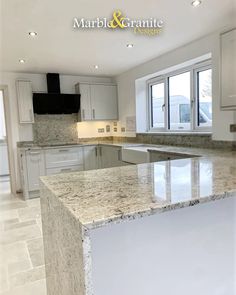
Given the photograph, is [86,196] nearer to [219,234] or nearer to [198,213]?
[198,213]

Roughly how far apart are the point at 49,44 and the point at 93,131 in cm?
238

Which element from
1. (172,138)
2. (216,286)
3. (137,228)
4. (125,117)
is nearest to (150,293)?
(137,228)

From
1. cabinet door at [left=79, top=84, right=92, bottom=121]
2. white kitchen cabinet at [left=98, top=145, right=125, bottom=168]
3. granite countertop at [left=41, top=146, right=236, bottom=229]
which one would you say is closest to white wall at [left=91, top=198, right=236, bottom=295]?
granite countertop at [left=41, top=146, right=236, bottom=229]

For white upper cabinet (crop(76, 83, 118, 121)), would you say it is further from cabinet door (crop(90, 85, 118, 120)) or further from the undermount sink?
the undermount sink

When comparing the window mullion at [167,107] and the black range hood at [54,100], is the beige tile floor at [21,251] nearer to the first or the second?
the black range hood at [54,100]

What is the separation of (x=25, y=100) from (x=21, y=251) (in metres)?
2.69

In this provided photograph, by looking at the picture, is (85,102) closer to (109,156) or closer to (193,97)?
(109,156)

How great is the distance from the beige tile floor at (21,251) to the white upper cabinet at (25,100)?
1522 millimetres

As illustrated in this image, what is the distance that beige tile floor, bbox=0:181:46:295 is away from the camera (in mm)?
1824

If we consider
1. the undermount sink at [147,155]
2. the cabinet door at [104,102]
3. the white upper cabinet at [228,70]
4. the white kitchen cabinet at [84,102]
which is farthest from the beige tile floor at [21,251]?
the white upper cabinet at [228,70]

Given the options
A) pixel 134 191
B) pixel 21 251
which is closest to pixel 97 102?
pixel 21 251

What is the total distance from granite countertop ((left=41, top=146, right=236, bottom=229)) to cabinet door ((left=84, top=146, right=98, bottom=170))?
313 centimetres

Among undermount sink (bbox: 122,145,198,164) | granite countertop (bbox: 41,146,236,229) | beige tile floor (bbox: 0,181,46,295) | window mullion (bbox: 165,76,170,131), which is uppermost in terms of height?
window mullion (bbox: 165,76,170,131)

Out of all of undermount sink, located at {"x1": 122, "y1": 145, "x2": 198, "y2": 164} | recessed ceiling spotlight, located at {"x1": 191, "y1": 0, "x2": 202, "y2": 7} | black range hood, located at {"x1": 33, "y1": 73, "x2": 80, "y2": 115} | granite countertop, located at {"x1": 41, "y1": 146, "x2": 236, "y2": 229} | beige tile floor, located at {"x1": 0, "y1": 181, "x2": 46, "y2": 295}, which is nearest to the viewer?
granite countertop, located at {"x1": 41, "y1": 146, "x2": 236, "y2": 229}
